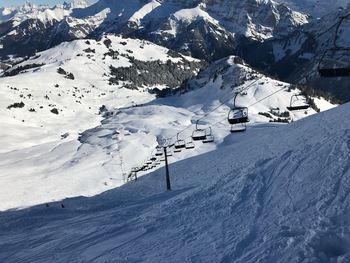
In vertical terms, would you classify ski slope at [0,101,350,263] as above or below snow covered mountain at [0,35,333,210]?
above

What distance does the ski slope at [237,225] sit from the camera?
16.6 meters

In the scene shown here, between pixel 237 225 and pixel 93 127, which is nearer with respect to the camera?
pixel 237 225

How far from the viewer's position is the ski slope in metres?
16.6

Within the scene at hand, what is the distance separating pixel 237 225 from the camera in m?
20.7

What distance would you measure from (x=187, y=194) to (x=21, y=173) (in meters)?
56.0

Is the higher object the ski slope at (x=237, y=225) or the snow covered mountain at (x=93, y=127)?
the ski slope at (x=237, y=225)

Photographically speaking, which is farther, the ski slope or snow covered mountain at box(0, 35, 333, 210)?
snow covered mountain at box(0, 35, 333, 210)

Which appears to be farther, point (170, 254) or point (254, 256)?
point (170, 254)

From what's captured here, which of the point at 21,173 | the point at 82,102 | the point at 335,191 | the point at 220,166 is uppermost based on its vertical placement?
the point at 335,191

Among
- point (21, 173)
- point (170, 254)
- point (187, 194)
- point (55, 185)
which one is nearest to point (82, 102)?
point (21, 173)

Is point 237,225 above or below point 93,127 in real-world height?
above

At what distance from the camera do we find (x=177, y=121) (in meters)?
130

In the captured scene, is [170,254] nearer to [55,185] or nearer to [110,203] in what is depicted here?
[110,203]

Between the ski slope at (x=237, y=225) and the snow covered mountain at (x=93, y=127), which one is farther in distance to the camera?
the snow covered mountain at (x=93, y=127)
